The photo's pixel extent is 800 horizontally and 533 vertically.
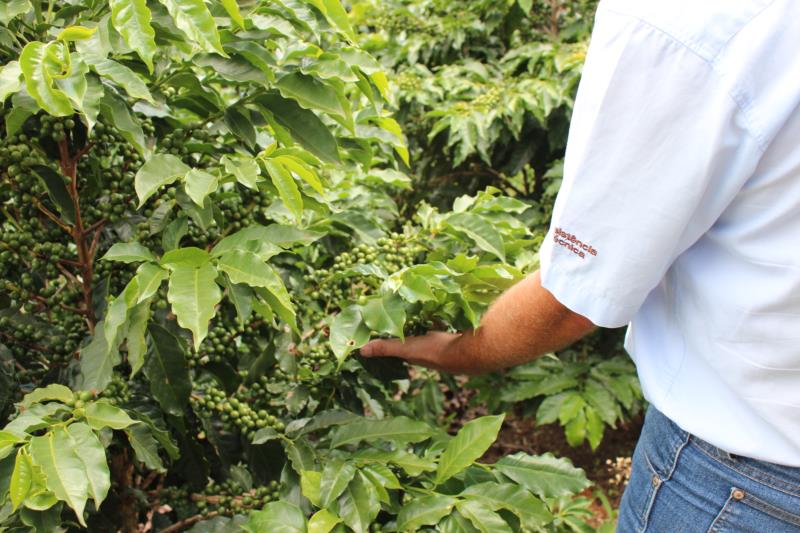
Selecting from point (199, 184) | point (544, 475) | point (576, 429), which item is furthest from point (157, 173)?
point (576, 429)

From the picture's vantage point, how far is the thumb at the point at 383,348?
5.46 ft

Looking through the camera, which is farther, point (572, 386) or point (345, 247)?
point (572, 386)

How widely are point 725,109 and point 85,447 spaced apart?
1.06m

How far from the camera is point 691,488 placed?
124 cm

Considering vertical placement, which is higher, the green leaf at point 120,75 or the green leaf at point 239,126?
the green leaf at point 120,75

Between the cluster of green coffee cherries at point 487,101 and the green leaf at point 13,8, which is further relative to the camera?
the cluster of green coffee cherries at point 487,101

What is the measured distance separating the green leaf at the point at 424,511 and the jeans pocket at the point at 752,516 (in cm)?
50

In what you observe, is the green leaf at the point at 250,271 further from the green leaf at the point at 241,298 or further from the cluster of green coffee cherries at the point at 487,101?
the cluster of green coffee cherries at the point at 487,101

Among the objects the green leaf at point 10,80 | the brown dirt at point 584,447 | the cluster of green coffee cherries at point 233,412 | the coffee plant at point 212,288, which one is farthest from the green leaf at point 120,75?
the brown dirt at point 584,447

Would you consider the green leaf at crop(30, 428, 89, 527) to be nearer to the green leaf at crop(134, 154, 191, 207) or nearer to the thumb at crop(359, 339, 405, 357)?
the green leaf at crop(134, 154, 191, 207)

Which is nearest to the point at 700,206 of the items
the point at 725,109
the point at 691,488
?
the point at 725,109

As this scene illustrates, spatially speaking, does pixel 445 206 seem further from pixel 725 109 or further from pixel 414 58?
pixel 725 109

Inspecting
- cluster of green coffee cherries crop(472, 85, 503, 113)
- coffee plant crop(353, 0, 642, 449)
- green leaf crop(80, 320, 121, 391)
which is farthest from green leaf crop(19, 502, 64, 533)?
cluster of green coffee cherries crop(472, 85, 503, 113)

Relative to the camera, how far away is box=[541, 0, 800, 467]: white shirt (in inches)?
35.0
